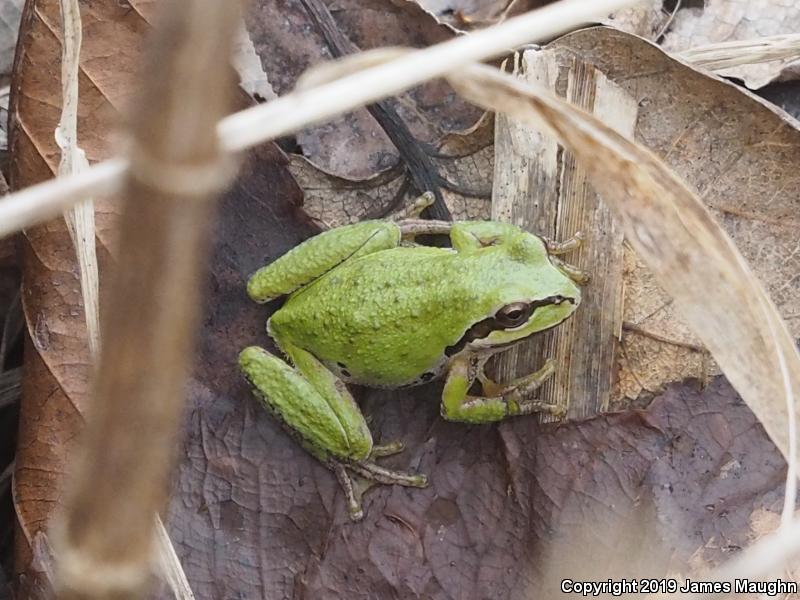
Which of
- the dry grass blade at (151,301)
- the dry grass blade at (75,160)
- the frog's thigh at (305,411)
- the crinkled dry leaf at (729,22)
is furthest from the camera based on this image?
the crinkled dry leaf at (729,22)

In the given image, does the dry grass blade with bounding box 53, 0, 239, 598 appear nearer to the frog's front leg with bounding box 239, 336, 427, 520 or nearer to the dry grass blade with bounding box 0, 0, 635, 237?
the dry grass blade with bounding box 0, 0, 635, 237

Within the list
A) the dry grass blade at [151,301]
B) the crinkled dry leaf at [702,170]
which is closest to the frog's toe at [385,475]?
the crinkled dry leaf at [702,170]

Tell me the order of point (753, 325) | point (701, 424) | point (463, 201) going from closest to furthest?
point (753, 325) → point (701, 424) → point (463, 201)

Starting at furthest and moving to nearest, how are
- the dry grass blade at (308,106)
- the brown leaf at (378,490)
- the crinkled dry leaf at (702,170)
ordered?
the crinkled dry leaf at (702,170) < the brown leaf at (378,490) < the dry grass blade at (308,106)

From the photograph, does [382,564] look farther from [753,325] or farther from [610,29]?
[610,29]

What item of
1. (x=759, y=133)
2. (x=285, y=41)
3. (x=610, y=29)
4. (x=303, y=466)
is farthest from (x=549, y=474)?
(x=285, y=41)

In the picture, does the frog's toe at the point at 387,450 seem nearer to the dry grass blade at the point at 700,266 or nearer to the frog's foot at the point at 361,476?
the frog's foot at the point at 361,476

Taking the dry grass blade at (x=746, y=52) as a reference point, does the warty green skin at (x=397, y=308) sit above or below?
below
